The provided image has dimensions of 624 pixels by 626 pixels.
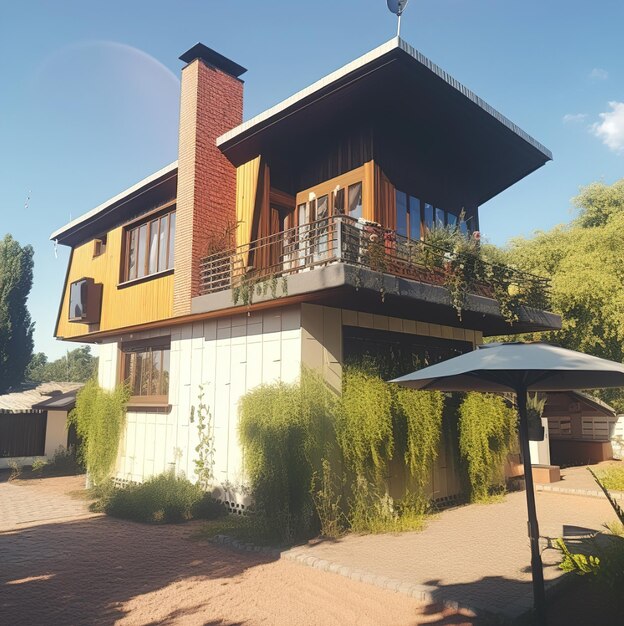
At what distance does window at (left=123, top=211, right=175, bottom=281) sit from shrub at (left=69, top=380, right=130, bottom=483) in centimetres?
328

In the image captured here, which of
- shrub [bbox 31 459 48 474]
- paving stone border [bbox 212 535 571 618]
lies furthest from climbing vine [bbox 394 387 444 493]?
shrub [bbox 31 459 48 474]

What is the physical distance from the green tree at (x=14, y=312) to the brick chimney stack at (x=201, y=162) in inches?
1408

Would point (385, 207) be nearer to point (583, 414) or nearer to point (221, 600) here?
point (221, 600)

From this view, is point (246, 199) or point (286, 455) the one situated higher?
point (246, 199)

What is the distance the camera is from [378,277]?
29.0ft

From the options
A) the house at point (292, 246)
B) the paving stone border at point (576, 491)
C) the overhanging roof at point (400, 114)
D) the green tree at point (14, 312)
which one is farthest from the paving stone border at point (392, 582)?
the green tree at point (14, 312)

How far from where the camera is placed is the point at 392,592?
598 cm

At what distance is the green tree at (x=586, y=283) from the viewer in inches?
806

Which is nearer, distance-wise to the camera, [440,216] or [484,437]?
[484,437]

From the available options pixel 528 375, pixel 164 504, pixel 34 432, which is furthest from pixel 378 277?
pixel 34 432

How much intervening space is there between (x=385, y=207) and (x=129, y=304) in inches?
286

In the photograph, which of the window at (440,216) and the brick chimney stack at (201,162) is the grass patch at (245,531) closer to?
the brick chimney stack at (201,162)

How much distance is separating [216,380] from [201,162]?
513cm

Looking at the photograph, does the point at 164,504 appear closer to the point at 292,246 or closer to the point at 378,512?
the point at 378,512
